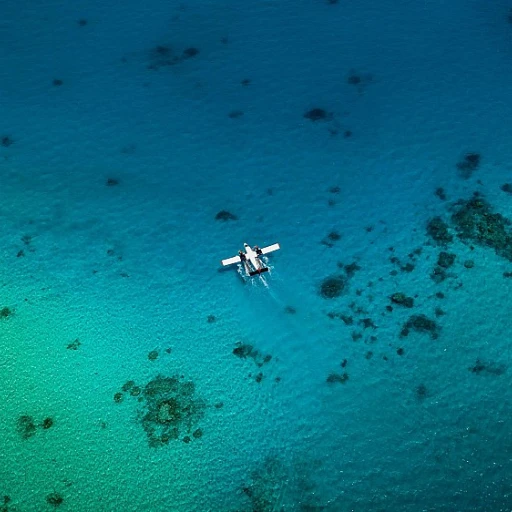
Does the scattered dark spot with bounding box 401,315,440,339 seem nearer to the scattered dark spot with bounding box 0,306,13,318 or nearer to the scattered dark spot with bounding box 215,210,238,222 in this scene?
the scattered dark spot with bounding box 215,210,238,222

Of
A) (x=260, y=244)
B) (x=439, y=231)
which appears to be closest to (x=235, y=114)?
(x=260, y=244)

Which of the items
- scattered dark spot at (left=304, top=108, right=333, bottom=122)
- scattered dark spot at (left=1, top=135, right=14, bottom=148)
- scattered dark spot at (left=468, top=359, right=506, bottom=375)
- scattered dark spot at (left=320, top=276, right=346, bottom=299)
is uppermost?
scattered dark spot at (left=1, top=135, right=14, bottom=148)

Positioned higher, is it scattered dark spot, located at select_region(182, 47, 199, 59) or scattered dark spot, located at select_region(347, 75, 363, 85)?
scattered dark spot, located at select_region(182, 47, 199, 59)

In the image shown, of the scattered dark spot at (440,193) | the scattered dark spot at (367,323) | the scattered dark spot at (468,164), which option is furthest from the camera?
the scattered dark spot at (468,164)

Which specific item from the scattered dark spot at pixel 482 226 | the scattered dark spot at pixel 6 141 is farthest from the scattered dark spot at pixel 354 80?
the scattered dark spot at pixel 6 141

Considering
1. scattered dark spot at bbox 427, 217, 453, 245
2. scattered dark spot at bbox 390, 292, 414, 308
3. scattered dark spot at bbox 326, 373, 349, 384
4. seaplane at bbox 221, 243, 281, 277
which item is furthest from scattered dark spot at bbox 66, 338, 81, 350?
scattered dark spot at bbox 427, 217, 453, 245

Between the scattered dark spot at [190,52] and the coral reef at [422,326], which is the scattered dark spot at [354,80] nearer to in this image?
the scattered dark spot at [190,52]

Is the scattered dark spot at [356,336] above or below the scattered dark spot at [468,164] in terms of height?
below

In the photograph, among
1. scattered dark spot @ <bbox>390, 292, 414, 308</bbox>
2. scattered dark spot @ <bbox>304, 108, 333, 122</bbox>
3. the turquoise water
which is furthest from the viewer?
scattered dark spot @ <bbox>304, 108, 333, 122</bbox>
